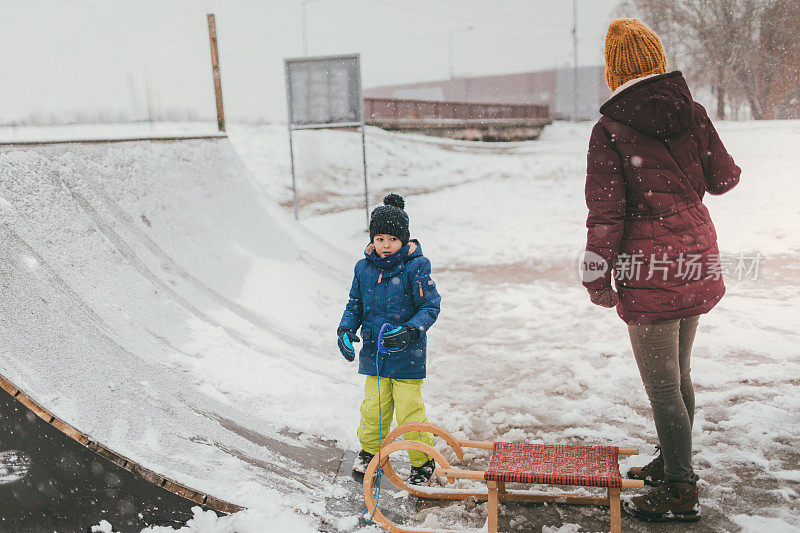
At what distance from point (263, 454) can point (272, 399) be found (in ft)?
2.07

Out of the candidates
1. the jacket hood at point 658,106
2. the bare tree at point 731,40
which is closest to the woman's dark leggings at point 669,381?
the jacket hood at point 658,106

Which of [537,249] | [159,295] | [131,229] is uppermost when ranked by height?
[131,229]

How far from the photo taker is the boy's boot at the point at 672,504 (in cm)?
250

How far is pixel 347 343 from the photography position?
9.19ft

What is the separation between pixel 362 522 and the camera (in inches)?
103

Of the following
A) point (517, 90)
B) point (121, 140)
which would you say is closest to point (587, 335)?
point (121, 140)

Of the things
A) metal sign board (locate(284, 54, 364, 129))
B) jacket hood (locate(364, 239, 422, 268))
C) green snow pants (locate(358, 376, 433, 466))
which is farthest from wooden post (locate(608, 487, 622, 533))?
metal sign board (locate(284, 54, 364, 129))

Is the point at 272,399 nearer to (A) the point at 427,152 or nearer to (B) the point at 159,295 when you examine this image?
(B) the point at 159,295

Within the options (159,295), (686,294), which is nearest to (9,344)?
(159,295)

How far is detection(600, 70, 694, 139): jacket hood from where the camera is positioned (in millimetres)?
2270

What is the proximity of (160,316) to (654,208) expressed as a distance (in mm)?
3287

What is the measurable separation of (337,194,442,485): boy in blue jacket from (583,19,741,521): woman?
2.82ft

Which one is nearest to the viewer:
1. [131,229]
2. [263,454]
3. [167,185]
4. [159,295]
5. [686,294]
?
[686,294]

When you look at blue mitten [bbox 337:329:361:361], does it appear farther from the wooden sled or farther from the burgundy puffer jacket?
the burgundy puffer jacket
